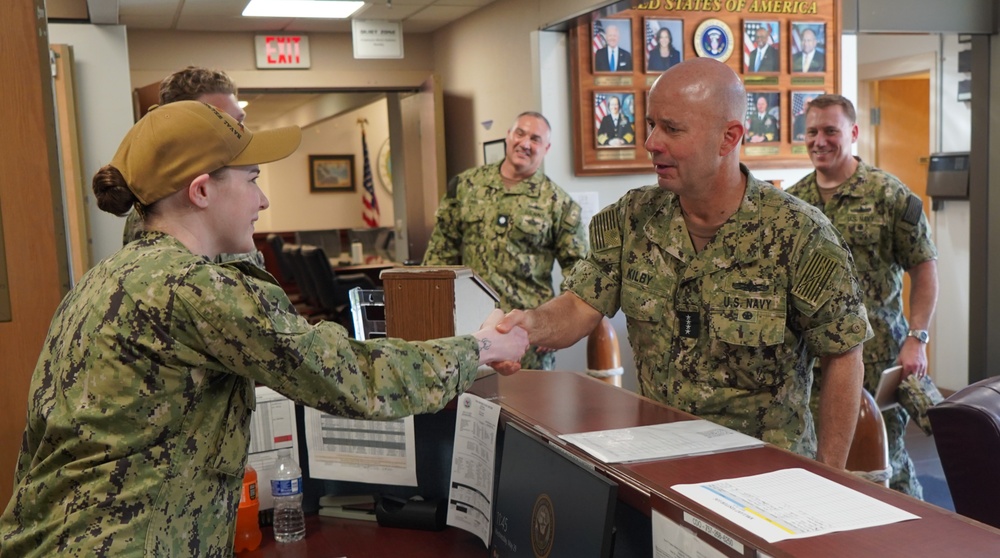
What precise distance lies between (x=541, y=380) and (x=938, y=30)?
3.78m

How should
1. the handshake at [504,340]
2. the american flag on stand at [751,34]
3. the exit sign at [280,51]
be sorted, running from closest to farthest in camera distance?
the handshake at [504,340]
the american flag on stand at [751,34]
the exit sign at [280,51]

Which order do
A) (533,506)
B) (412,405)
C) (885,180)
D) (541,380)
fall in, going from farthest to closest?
(885,180) → (541,380) → (533,506) → (412,405)

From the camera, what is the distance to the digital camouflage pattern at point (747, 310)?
2.00 meters

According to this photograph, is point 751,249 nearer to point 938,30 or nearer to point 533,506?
point 533,506

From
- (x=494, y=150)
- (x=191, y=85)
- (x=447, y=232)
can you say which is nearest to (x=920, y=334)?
(x=447, y=232)

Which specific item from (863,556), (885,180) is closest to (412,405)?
(863,556)

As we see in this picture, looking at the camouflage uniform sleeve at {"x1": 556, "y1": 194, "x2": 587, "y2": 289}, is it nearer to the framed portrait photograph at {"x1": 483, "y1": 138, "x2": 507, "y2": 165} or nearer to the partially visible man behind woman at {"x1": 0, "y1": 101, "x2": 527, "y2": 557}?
the framed portrait photograph at {"x1": 483, "y1": 138, "x2": 507, "y2": 165}

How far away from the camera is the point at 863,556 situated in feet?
3.61

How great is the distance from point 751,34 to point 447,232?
2367 millimetres

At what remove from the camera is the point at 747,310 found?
2031mm

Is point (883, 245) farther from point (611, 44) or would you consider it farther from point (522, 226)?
point (611, 44)

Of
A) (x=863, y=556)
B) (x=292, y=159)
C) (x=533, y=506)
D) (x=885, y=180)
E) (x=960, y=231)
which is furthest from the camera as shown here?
(x=292, y=159)

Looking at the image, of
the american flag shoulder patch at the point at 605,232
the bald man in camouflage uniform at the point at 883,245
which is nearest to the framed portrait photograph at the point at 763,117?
the bald man in camouflage uniform at the point at 883,245

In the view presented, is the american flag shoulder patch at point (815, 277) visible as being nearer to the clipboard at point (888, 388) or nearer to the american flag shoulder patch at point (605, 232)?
the american flag shoulder patch at point (605, 232)
